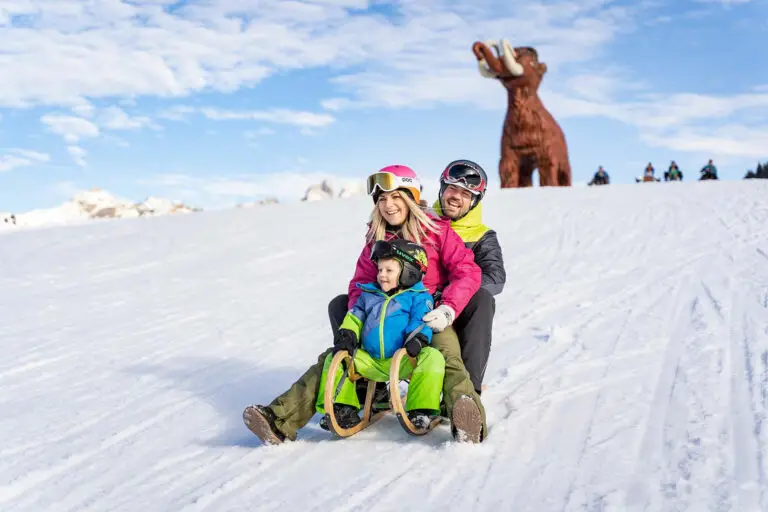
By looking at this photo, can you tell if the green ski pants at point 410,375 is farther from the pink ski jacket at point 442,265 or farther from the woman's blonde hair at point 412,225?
the woman's blonde hair at point 412,225

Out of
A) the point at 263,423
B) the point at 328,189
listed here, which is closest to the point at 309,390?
the point at 263,423

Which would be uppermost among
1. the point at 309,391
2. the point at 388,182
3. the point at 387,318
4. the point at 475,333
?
the point at 388,182

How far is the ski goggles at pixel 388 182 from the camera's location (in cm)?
360

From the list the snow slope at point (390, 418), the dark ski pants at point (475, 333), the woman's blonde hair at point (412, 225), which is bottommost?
the snow slope at point (390, 418)

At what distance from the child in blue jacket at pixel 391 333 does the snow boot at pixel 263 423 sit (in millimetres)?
218

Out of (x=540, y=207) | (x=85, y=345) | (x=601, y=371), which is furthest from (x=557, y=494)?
(x=540, y=207)

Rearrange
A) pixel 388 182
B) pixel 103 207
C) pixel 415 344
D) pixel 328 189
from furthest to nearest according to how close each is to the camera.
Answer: pixel 103 207, pixel 328 189, pixel 388 182, pixel 415 344

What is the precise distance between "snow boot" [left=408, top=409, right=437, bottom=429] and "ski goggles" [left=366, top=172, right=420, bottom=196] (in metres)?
1.05

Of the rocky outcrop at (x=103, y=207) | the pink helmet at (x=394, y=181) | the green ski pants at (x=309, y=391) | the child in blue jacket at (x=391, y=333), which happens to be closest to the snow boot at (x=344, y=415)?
the child in blue jacket at (x=391, y=333)

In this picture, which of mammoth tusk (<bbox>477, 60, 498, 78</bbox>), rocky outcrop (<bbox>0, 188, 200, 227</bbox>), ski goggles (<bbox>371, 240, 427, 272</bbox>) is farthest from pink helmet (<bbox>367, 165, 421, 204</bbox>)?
rocky outcrop (<bbox>0, 188, 200, 227</bbox>)

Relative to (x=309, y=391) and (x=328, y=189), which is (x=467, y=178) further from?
(x=328, y=189)

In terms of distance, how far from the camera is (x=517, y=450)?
3.16m

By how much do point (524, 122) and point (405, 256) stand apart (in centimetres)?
1507

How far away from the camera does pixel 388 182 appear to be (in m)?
3.60
